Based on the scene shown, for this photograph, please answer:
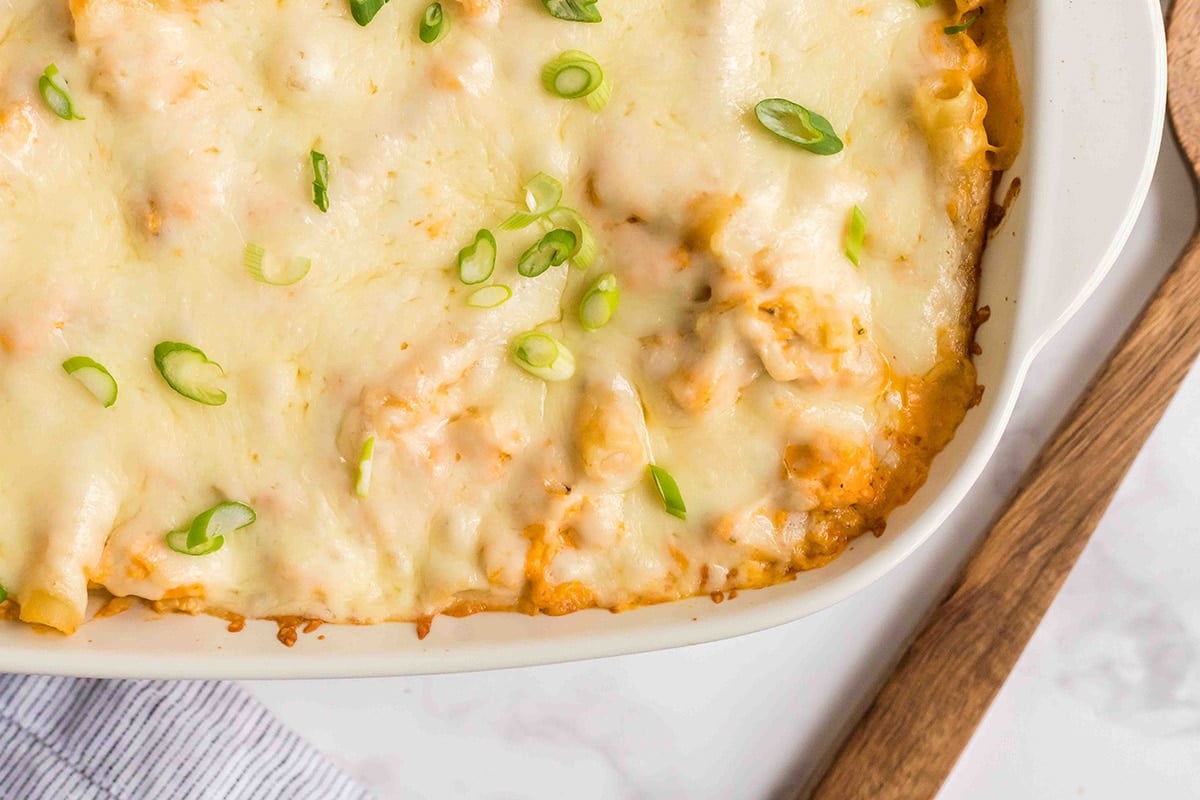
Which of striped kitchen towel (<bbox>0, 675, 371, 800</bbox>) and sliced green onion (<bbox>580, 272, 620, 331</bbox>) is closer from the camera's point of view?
sliced green onion (<bbox>580, 272, 620, 331</bbox>)

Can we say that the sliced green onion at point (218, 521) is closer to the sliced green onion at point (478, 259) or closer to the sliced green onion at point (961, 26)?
the sliced green onion at point (478, 259)

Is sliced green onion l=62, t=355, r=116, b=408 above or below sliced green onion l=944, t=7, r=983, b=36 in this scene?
below

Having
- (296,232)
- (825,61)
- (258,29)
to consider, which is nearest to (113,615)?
(296,232)

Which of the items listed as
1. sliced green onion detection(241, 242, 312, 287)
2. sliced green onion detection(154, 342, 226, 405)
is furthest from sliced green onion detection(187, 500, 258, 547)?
sliced green onion detection(241, 242, 312, 287)

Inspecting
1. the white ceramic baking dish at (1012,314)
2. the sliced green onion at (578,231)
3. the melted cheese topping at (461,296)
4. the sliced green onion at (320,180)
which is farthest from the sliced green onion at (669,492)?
the sliced green onion at (320,180)

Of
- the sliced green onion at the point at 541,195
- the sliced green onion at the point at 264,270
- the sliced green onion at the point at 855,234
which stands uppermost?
the sliced green onion at the point at 541,195

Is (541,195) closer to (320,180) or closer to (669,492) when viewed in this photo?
(320,180)

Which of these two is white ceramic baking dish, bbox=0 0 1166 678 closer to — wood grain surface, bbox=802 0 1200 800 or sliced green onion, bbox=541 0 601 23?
wood grain surface, bbox=802 0 1200 800

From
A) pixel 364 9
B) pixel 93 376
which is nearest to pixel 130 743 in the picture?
pixel 93 376
